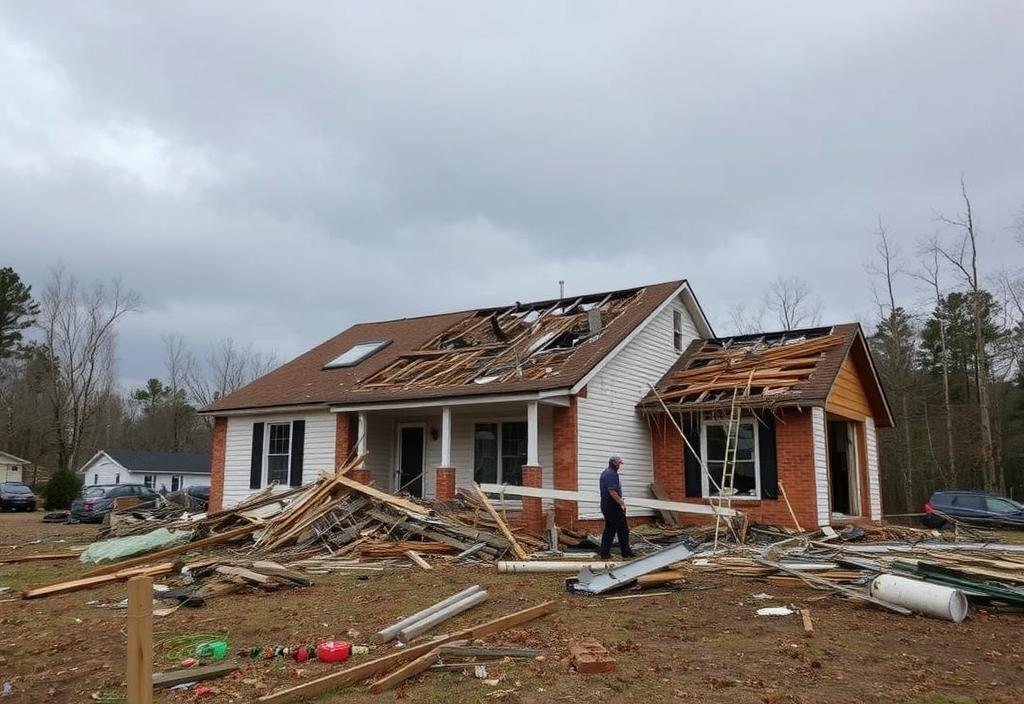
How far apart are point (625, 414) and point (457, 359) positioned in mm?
4348

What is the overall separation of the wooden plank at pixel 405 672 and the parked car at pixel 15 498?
39.5m

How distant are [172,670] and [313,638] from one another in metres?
1.43

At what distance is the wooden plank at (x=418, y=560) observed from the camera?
40.2 feet

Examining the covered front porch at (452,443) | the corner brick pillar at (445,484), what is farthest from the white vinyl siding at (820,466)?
the corner brick pillar at (445,484)

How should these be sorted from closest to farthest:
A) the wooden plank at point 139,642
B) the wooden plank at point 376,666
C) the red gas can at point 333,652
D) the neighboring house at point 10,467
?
the wooden plank at point 139,642 < the wooden plank at point 376,666 < the red gas can at point 333,652 < the neighboring house at point 10,467

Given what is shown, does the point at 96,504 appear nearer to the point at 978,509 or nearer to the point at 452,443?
the point at 452,443

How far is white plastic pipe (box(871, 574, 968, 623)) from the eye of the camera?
8.19m

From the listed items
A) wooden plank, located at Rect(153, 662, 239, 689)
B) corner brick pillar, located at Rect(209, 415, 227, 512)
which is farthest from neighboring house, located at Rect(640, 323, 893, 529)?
wooden plank, located at Rect(153, 662, 239, 689)

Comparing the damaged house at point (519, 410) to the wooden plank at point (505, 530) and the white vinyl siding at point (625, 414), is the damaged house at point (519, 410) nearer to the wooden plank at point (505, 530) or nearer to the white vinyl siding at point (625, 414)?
the white vinyl siding at point (625, 414)

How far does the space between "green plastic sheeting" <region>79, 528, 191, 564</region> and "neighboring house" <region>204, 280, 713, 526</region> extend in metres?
4.26

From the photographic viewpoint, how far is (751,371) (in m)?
17.4

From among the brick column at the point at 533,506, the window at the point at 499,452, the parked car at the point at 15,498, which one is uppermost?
the window at the point at 499,452

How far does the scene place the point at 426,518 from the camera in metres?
14.3

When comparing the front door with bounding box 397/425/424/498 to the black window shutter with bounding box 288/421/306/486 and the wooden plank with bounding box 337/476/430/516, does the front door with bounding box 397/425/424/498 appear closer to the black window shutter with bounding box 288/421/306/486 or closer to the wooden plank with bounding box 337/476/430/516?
the black window shutter with bounding box 288/421/306/486
